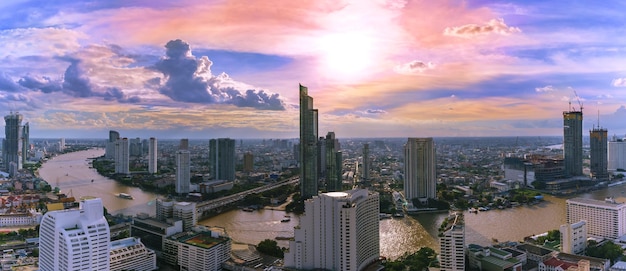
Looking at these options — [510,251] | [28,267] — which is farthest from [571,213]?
[28,267]

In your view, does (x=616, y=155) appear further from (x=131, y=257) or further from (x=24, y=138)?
(x=24, y=138)

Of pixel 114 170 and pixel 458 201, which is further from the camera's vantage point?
pixel 114 170

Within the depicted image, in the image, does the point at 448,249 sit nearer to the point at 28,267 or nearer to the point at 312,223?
the point at 312,223

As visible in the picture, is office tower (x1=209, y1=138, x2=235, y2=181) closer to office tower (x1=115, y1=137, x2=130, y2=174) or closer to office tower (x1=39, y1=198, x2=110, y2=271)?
office tower (x1=115, y1=137, x2=130, y2=174)

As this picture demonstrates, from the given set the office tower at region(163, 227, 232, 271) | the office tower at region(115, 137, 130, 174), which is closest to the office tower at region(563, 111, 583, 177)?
the office tower at region(163, 227, 232, 271)

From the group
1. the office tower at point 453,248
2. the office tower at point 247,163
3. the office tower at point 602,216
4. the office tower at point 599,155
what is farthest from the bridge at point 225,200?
the office tower at point 599,155

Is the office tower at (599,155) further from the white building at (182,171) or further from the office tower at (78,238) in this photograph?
the office tower at (78,238)

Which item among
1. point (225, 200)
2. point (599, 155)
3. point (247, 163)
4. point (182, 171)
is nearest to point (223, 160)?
point (182, 171)
